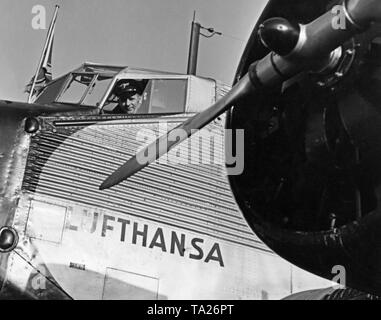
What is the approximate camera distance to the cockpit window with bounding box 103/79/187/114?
664 cm

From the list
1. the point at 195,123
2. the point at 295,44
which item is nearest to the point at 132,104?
the point at 195,123

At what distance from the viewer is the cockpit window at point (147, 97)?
261 inches

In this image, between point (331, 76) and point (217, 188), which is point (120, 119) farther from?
point (331, 76)

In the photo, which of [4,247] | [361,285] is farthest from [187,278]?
[361,285]

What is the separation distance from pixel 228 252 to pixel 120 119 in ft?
5.50

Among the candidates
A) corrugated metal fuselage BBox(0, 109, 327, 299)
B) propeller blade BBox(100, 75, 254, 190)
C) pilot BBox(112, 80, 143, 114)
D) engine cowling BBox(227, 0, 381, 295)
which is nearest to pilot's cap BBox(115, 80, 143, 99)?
pilot BBox(112, 80, 143, 114)

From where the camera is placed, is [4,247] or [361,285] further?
[4,247]

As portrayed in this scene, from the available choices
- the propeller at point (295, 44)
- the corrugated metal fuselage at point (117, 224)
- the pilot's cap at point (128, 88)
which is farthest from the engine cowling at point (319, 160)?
the pilot's cap at point (128, 88)

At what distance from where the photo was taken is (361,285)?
408 centimetres

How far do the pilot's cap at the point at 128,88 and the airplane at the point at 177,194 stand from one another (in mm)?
65

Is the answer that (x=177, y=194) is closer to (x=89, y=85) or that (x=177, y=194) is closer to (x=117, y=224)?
(x=117, y=224)

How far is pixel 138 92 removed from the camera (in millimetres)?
6879

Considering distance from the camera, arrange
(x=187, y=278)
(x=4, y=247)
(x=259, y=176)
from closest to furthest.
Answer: (x=259, y=176)
(x=4, y=247)
(x=187, y=278)

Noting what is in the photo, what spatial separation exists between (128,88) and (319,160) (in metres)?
3.19
